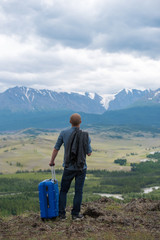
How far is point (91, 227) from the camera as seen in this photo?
14.0 m

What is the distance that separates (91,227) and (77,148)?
363 centimetres

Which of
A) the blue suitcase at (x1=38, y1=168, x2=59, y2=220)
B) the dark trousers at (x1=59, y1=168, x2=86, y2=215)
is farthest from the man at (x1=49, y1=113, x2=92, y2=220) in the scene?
the blue suitcase at (x1=38, y1=168, x2=59, y2=220)

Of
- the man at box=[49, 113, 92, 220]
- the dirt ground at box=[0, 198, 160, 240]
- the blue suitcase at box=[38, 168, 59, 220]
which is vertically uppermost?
the man at box=[49, 113, 92, 220]

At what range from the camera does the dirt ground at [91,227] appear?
13.1 m

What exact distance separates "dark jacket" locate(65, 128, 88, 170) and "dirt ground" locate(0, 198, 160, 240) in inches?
110

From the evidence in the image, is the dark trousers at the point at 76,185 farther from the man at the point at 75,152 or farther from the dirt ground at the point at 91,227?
the dirt ground at the point at 91,227

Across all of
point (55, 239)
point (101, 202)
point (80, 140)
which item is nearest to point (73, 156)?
point (80, 140)

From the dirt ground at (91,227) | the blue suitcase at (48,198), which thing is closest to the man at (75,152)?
the blue suitcase at (48,198)

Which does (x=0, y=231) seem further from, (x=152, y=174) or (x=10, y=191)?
(x=152, y=174)

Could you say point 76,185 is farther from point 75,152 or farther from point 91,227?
point 91,227

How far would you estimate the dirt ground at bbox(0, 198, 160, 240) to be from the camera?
43.0ft

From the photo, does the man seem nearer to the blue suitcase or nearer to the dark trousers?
the dark trousers

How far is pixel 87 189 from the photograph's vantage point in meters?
122

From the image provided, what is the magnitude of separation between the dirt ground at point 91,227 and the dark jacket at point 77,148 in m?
2.78
